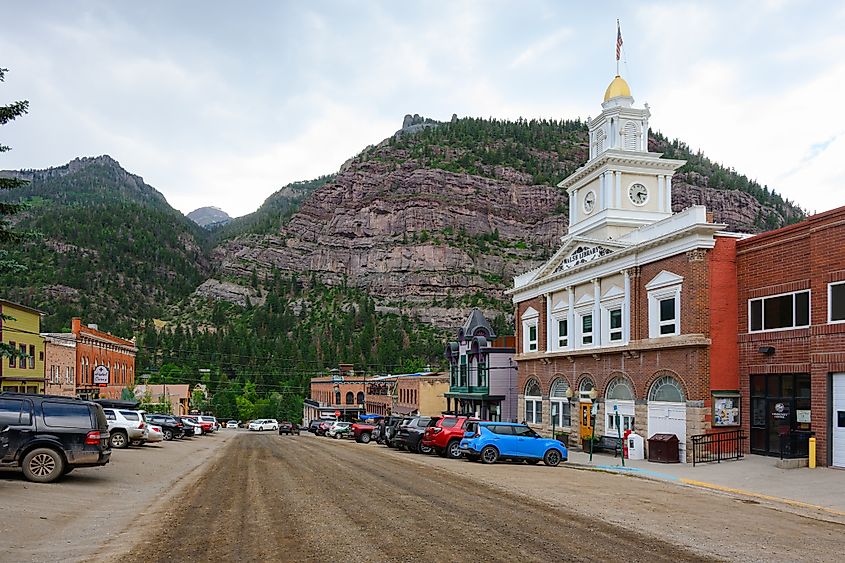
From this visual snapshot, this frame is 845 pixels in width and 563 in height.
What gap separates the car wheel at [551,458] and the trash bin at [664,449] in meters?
3.85

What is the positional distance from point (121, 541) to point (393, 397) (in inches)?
2893

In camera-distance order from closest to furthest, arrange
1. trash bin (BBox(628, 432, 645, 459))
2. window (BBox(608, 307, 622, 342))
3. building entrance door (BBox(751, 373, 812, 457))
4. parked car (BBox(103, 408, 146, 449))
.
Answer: building entrance door (BBox(751, 373, 812, 457))
trash bin (BBox(628, 432, 645, 459))
parked car (BBox(103, 408, 146, 449))
window (BBox(608, 307, 622, 342))

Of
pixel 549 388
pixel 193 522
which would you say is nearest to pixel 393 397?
pixel 549 388

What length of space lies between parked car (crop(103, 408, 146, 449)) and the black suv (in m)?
13.4

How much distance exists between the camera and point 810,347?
24188 millimetres

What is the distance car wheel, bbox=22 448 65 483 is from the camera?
17.0 metres

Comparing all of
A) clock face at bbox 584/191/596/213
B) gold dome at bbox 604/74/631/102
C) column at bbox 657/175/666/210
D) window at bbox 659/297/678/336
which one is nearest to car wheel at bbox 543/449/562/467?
window at bbox 659/297/678/336

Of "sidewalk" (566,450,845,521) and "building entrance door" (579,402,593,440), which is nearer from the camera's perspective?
"sidewalk" (566,450,845,521)

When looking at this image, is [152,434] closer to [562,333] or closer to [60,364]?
[562,333]

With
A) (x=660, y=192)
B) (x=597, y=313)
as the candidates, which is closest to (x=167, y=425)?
(x=597, y=313)

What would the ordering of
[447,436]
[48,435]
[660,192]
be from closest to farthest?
[48,435] < [447,436] < [660,192]

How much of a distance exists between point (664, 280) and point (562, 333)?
37.7 ft

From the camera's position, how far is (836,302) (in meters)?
23.4

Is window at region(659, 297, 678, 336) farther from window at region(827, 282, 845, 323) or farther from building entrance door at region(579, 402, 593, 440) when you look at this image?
window at region(827, 282, 845, 323)
